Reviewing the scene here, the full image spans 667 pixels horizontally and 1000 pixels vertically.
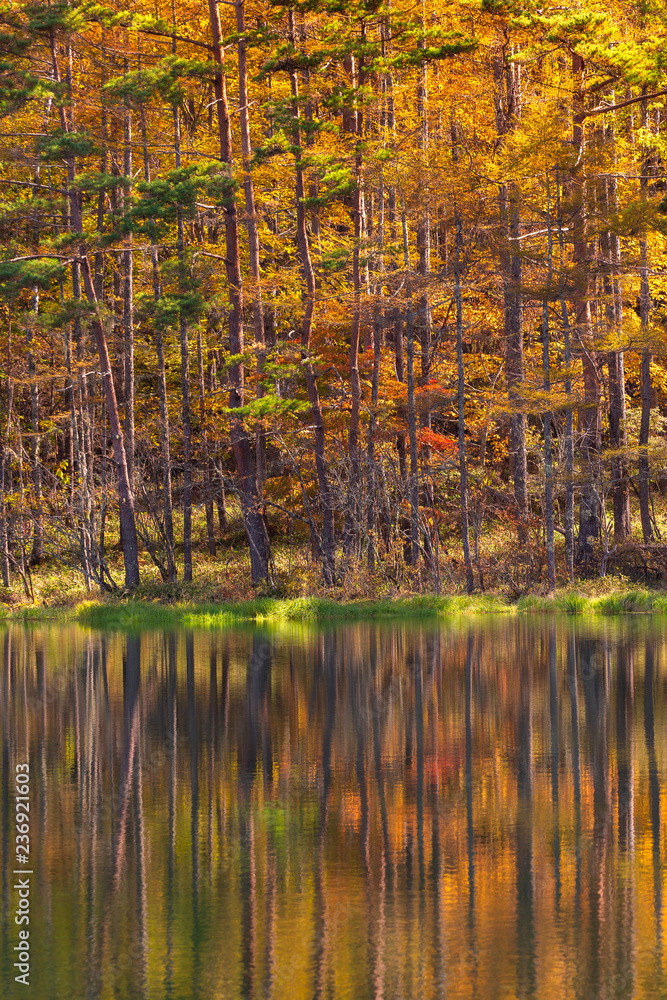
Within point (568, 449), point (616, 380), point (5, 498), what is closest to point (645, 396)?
point (616, 380)

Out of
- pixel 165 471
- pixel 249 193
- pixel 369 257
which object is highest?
pixel 249 193

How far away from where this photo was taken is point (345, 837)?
7.42m

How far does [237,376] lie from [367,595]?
22.9 feet

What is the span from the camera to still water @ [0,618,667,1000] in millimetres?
5234

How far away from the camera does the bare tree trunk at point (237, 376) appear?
103 ft

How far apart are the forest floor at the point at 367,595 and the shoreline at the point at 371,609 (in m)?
0.02

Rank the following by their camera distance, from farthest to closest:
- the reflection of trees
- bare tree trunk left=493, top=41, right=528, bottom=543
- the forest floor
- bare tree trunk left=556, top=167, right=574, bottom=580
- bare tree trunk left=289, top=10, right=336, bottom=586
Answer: bare tree trunk left=493, top=41, right=528, bottom=543 < bare tree trunk left=289, top=10, right=336, bottom=586 < bare tree trunk left=556, top=167, right=574, bottom=580 < the forest floor < the reflection of trees

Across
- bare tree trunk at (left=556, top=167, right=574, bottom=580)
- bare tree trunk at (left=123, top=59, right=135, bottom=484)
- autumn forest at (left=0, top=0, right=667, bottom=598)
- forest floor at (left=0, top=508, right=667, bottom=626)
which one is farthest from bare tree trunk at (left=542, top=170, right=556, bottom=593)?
bare tree trunk at (left=123, top=59, right=135, bottom=484)

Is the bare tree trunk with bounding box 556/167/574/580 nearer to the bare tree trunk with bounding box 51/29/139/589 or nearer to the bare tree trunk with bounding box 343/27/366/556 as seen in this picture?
the bare tree trunk with bounding box 343/27/366/556

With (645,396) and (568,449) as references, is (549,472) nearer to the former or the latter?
(568,449)

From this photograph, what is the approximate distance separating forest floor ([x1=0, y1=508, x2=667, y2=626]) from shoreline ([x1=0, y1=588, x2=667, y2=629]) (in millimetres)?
23

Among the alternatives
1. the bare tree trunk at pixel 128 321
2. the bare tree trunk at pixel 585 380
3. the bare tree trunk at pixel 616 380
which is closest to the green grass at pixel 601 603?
the bare tree trunk at pixel 585 380

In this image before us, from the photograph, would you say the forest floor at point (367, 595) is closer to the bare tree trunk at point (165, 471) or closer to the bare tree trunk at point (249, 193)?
the bare tree trunk at point (165, 471)

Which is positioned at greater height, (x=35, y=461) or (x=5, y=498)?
(x=35, y=461)
